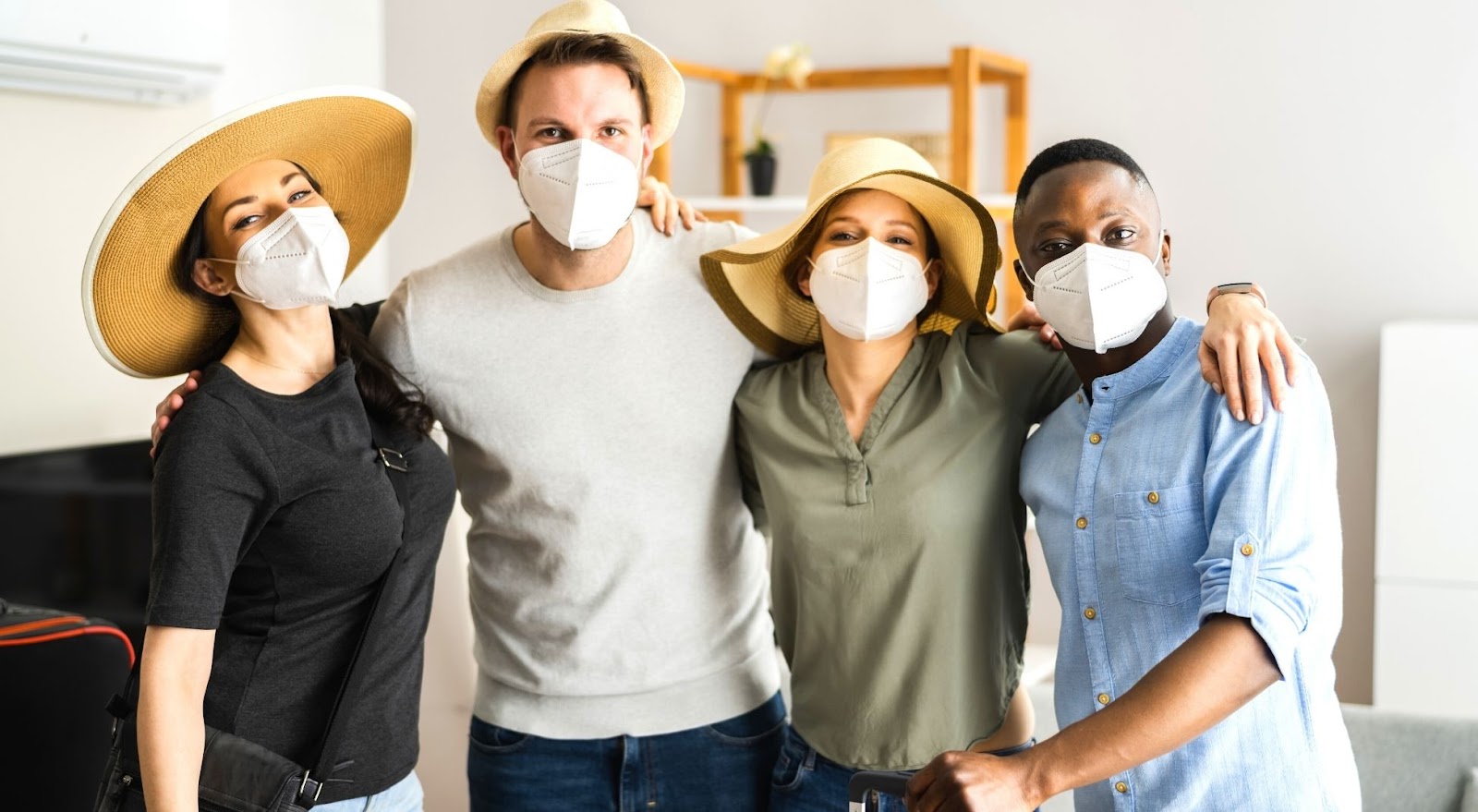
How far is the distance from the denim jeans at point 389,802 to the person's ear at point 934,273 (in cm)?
91

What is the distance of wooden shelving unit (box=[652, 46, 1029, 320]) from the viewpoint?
3.36 meters

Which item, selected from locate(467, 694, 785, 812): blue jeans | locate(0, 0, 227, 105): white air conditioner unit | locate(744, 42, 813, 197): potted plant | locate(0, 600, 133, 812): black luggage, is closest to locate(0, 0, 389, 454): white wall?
locate(0, 0, 227, 105): white air conditioner unit

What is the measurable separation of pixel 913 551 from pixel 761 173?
227 cm

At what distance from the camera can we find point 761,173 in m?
3.74

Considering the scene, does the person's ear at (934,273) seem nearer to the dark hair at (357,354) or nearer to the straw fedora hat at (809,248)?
the straw fedora hat at (809,248)

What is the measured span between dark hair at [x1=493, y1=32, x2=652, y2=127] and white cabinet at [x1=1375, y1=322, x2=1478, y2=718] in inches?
80.3

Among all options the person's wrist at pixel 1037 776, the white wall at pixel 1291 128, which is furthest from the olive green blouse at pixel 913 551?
the white wall at pixel 1291 128

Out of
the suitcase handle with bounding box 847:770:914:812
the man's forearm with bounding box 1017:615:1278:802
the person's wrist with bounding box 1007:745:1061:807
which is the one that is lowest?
the suitcase handle with bounding box 847:770:914:812

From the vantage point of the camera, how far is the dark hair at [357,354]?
5.41ft

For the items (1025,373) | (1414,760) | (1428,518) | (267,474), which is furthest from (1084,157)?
(1428,518)

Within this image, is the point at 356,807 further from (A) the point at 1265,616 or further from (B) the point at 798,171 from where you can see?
(B) the point at 798,171

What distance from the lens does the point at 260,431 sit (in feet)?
4.94

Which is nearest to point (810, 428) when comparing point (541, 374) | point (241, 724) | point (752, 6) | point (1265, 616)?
point (541, 374)

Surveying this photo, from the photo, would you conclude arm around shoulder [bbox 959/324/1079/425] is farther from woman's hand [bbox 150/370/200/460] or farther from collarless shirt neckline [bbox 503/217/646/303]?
woman's hand [bbox 150/370/200/460]
